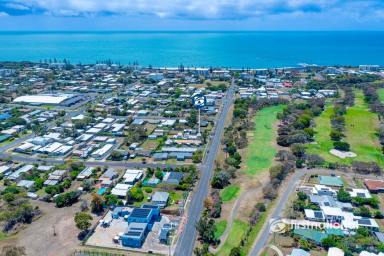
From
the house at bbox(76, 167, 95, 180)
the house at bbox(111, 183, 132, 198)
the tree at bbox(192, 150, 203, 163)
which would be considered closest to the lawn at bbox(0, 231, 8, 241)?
the house at bbox(111, 183, 132, 198)

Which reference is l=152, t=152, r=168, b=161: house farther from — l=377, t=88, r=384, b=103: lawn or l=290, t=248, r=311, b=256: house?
l=377, t=88, r=384, b=103: lawn

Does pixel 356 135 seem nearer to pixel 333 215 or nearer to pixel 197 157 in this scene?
pixel 333 215

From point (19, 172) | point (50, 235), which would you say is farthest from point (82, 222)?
point (19, 172)

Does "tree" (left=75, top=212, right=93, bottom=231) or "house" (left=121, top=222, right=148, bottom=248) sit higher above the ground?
"tree" (left=75, top=212, right=93, bottom=231)

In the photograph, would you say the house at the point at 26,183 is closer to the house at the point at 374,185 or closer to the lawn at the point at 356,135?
the lawn at the point at 356,135

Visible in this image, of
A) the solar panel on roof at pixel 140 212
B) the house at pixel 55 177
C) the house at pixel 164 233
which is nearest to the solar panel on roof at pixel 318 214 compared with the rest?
the house at pixel 164 233

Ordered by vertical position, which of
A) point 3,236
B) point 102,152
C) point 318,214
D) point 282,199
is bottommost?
point 3,236

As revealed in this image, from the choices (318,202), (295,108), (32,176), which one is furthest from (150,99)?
(318,202)
